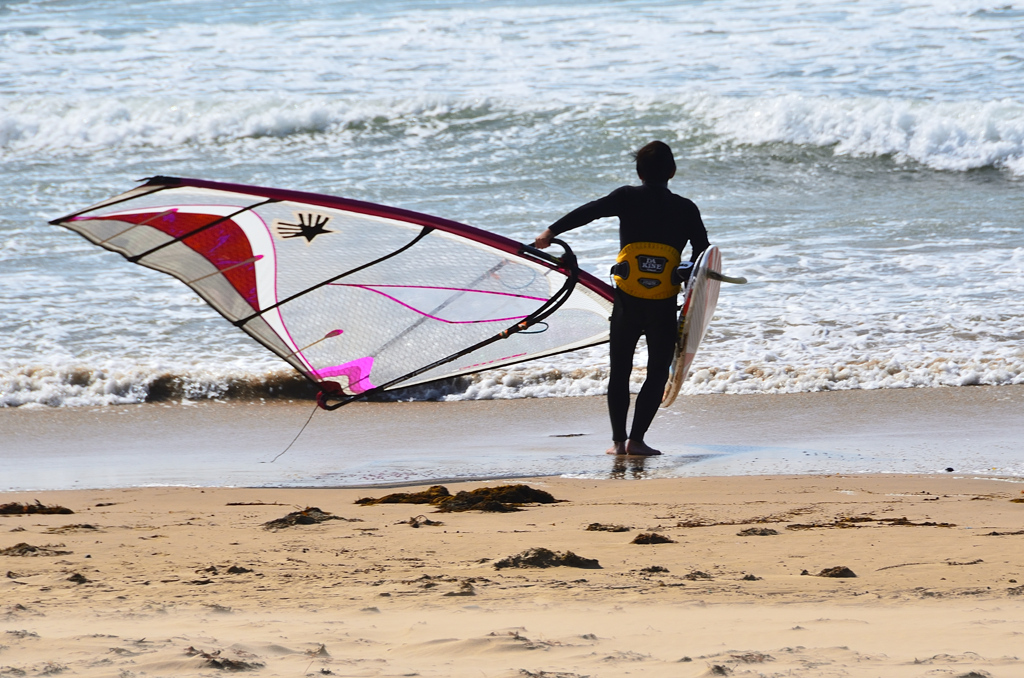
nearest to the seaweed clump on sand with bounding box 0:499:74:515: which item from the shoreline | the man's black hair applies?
the shoreline

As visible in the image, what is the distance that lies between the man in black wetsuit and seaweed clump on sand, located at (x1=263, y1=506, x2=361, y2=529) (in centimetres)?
166

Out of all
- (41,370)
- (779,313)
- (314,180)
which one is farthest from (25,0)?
(779,313)

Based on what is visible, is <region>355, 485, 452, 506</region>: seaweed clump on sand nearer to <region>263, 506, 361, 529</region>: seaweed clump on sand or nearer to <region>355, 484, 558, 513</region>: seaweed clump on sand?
<region>355, 484, 558, 513</region>: seaweed clump on sand

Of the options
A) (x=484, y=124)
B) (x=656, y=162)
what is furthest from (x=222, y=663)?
(x=484, y=124)

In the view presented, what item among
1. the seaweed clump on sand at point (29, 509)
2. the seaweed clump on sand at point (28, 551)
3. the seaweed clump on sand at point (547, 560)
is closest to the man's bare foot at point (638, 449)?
the seaweed clump on sand at point (547, 560)

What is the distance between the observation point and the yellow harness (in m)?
4.67

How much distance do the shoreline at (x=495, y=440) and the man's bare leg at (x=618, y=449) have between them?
0.04 meters

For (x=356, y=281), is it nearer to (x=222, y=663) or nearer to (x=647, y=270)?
(x=647, y=270)

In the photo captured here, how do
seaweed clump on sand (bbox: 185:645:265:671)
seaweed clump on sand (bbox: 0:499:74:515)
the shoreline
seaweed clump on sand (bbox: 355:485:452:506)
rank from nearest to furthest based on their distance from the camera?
1. seaweed clump on sand (bbox: 185:645:265:671)
2. seaweed clump on sand (bbox: 0:499:74:515)
3. seaweed clump on sand (bbox: 355:485:452:506)
4. the shoreline

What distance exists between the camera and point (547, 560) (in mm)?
2875

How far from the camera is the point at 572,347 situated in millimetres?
5383

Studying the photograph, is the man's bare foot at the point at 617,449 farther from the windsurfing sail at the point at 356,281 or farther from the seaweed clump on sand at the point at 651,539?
the seaweed clump on sand at the point at 651,539

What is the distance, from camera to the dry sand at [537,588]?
205 cm

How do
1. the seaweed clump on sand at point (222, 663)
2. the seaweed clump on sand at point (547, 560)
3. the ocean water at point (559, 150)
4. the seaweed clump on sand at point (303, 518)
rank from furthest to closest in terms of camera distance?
the ocean water at point (559, 150)
the seaweed clump on sand at point (303, 518)
the seaweed clump on sand at point (547, 560)
the seaweed clump on sand at point (222, 663)
